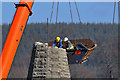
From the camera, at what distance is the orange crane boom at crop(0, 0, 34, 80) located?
1179cm

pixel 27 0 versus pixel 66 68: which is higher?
pixel 27 0

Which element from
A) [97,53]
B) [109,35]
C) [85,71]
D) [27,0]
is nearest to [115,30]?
[109,35]

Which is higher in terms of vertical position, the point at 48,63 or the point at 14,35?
the point at 14,35

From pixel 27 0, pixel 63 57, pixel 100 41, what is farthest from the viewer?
pixel 100 41

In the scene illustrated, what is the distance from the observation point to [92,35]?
266ft

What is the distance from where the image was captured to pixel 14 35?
12680 millimetres

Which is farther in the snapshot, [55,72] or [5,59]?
[5,59]

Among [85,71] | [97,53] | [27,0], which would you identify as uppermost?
[27,0]

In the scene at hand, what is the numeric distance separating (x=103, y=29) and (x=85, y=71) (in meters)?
29.9

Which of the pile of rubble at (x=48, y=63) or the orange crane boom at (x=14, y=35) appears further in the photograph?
the orange crane boom at (x=14, y=35)

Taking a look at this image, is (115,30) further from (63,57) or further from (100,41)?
(63,57)

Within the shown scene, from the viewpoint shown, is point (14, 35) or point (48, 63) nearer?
point (48, 63)

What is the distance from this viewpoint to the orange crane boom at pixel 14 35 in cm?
1179

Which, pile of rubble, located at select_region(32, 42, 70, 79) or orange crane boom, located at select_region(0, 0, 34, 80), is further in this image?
orange crane boom, located at select_region(0, 0, 34, 80)
